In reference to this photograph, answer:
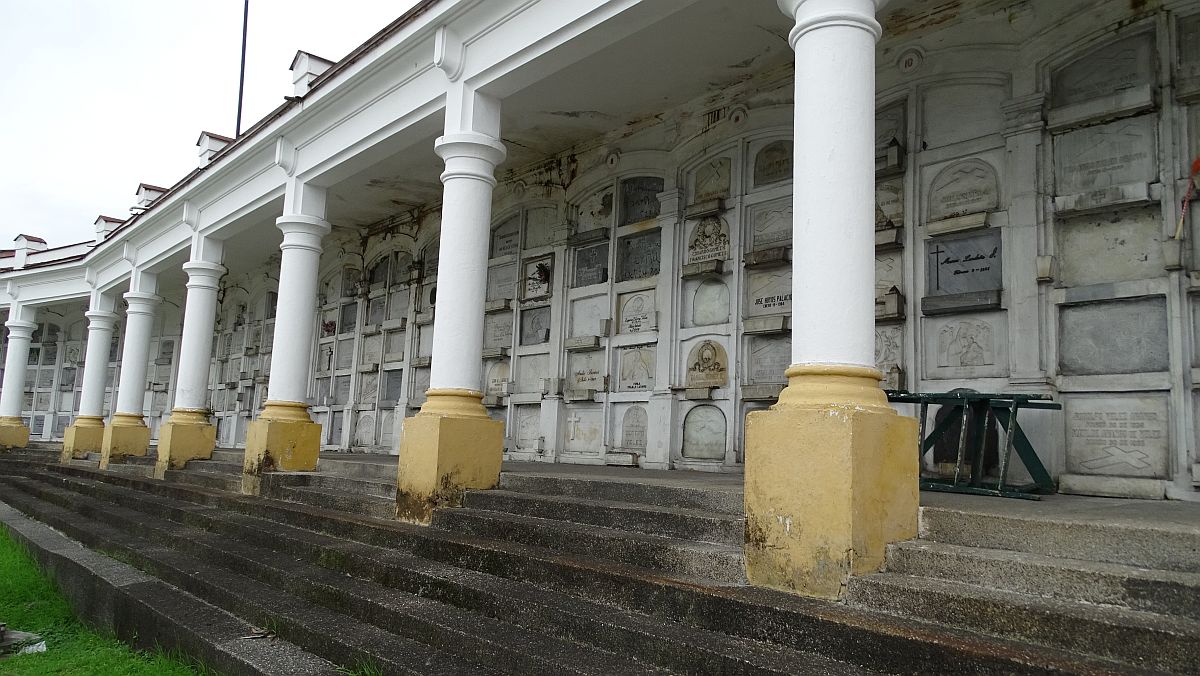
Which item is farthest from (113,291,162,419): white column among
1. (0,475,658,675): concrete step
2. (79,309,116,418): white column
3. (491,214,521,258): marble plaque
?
(0,475,658,675): concrete step

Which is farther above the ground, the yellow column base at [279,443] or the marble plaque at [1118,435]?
the marble plaque at [1118,435]

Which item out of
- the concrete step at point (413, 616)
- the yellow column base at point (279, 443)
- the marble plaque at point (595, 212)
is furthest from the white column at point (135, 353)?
the marble plaque at point (595, 212)

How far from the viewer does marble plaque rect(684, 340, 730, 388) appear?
287 inches

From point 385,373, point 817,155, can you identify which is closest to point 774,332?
point 817,155

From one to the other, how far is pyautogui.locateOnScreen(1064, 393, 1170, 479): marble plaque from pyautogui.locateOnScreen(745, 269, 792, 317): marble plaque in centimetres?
241

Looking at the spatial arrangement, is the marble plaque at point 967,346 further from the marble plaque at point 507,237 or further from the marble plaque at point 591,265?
the marble plaque at point 507,237

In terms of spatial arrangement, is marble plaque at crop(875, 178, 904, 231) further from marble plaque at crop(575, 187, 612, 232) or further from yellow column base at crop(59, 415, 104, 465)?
yellow column base at crop(59, 415, 104, 465)

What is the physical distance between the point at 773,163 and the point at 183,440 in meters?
7.69

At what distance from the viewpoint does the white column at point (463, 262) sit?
5844 millimetres

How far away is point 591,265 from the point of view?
8945mm

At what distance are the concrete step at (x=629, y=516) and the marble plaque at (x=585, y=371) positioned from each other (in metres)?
3.35

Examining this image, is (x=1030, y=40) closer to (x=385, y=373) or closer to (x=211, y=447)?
(x=385, y=373)

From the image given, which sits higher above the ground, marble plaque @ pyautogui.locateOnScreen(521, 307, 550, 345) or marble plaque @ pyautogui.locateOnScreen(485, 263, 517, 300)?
marble plaque @ pyautogui.locateOnScreen(485, 263, 517, 300)

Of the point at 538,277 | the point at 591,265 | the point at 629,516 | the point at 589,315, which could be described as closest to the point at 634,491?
the point at 629,516
